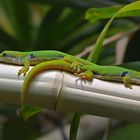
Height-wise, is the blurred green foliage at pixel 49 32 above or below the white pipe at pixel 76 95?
above

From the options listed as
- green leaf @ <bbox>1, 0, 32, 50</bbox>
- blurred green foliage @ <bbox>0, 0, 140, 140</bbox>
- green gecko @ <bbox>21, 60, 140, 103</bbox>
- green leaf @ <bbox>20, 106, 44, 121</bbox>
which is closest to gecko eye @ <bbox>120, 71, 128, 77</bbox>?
green gecko @ <bbox>21, 60, 140, 103</bbox>

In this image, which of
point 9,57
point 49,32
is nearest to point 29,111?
point 9,57

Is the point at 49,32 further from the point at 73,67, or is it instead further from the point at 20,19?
the point at 73,67

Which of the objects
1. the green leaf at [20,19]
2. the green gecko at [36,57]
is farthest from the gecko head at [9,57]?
the green leaf at [20,19]

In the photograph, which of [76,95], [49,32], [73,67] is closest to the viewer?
[76,95]

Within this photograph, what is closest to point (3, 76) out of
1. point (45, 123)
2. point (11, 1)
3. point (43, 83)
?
point (43, 83)

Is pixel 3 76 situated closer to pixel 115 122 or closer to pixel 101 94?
pixel 101 94

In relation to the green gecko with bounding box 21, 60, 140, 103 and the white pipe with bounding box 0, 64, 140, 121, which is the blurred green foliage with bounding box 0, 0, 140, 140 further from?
the white pipe with bounding box 0, 64, 140, 121

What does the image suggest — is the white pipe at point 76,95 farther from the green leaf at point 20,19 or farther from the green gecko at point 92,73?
the green leaf at point 20,19

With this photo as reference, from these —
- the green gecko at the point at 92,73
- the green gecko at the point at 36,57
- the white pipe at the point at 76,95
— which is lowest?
the white pipe at the point at 76,95
